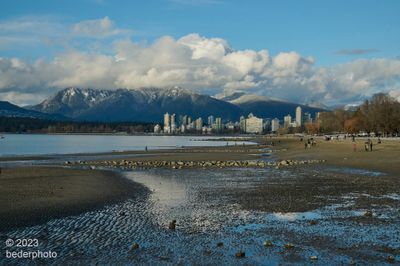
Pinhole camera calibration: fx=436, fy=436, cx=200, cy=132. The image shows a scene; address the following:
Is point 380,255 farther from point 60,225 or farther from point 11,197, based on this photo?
point 11,197

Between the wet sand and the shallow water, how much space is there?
1.43 m

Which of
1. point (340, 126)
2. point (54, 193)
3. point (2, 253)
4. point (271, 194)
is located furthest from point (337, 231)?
point (340, 126)

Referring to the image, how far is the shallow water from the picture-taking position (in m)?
14.0

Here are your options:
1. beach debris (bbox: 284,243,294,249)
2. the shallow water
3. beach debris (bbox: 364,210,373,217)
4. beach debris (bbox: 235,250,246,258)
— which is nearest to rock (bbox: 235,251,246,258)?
beach debris (bbox: 235,250,246,258)

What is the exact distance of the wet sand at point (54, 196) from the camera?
2073cm

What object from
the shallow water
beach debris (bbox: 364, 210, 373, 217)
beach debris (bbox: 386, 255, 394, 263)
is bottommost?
the shallow water

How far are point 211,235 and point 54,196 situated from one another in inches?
539

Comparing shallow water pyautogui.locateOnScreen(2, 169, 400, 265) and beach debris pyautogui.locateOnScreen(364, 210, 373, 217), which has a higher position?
beach debris pyautogui.locateOnScreen(364, 210, 373, 217)

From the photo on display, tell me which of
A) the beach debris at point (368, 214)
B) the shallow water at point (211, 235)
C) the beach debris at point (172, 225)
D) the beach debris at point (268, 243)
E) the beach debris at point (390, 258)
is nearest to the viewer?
the beach debris at point (390, 258)

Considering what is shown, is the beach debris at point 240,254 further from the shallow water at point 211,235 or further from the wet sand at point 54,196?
the wet sand at point 54,196

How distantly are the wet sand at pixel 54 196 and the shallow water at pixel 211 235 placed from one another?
143 cm

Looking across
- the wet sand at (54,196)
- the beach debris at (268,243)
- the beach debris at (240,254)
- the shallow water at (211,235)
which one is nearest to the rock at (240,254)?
the beach debris at (240,254)

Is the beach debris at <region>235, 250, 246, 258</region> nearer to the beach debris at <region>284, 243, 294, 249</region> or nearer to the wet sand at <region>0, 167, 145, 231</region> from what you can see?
the beach debris at <region>284, 243, 294, 249</region>

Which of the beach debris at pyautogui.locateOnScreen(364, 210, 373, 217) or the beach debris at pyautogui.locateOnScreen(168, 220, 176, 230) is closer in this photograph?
the beach debris at pyautogui.locateOnScreen(168, 220, 176, 230)
